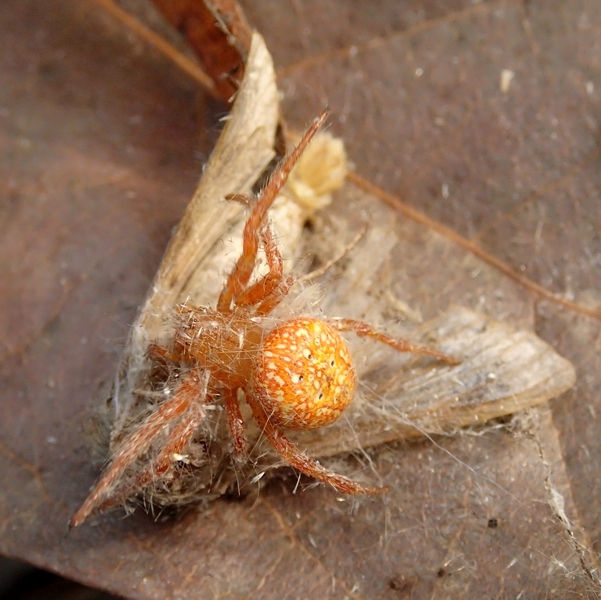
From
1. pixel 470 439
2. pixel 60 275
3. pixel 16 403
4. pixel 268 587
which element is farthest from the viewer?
pixel 60 275

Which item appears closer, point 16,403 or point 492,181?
point 16,403

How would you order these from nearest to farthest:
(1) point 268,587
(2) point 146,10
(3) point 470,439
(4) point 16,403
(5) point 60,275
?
(1) point 268,587, (3) point 470,439, (4) point 16,403, (5) point 60,275, (2) point 146,10

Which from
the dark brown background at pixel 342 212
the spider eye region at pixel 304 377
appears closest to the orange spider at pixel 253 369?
the spider eye region at pixel 304 377

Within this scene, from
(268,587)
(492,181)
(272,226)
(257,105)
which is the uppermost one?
(257,105)

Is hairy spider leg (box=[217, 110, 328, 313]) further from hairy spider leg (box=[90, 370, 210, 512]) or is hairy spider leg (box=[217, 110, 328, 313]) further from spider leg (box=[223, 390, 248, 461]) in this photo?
hairy spider leg (box=[90, 370, 210, 512])

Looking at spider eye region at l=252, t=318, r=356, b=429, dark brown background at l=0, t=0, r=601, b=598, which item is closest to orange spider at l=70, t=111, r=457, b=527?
spider eye region at l=252, t=318, r=356, b=429

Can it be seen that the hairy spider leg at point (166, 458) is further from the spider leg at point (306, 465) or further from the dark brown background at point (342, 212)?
the spider leg at point (306, 465)

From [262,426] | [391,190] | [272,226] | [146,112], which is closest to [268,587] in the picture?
[262,426]

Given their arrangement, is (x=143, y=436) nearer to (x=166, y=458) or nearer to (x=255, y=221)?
(x=166, y=458)

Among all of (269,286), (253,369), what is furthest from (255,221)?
(253,369)

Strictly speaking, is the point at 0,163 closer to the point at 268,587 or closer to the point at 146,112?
the point at 146,112
